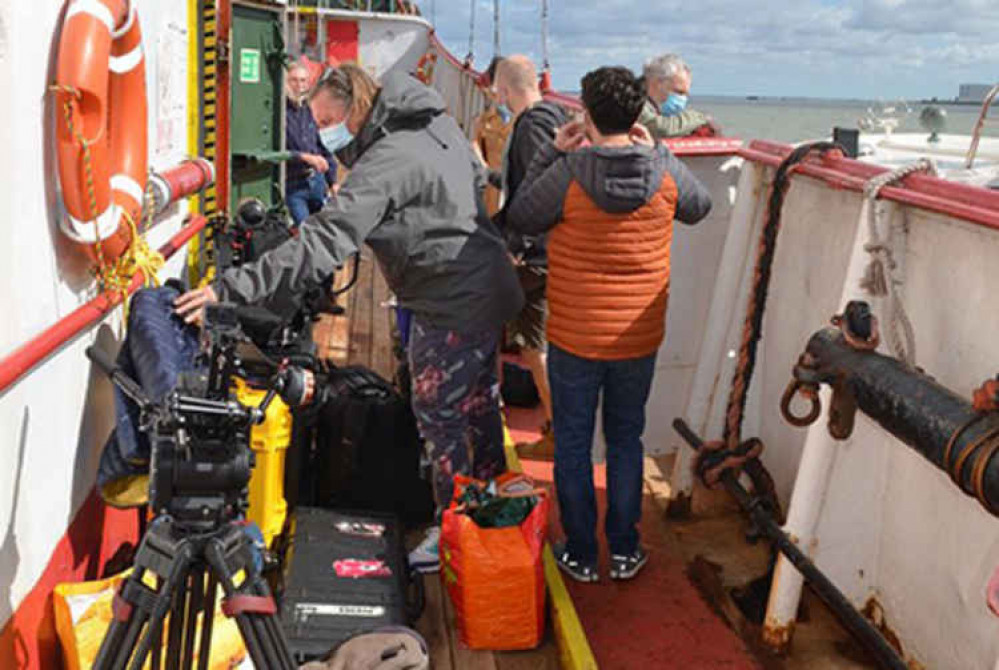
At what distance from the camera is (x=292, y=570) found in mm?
3154

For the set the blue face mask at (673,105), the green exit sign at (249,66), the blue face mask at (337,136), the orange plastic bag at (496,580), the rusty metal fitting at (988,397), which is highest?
the green exit sign at (249,66)

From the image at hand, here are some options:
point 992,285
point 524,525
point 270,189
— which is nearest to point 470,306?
point 524,525

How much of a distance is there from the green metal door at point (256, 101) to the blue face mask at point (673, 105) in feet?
9.71

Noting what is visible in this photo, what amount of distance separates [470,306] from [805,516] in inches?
50.6

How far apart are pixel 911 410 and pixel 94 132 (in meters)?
2.18

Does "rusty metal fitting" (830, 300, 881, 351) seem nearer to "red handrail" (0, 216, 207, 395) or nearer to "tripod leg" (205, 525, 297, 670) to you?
"tripod leg" (205, 525, 297, 670)

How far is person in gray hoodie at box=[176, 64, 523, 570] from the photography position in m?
2.99

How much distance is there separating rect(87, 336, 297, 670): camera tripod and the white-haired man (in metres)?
3.59

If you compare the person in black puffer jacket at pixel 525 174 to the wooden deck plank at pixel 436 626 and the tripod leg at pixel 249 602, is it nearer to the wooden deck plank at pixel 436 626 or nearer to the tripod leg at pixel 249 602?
the wooden deck plank at pixel 436 626

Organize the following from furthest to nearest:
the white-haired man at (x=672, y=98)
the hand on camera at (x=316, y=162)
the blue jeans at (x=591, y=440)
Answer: the hand on camera at (x=316, y=162) < the white-haired man at (x=672, y=98) < the blue jeans at (x=591, y=440)

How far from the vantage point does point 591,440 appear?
347cm

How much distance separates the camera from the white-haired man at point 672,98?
5078mm

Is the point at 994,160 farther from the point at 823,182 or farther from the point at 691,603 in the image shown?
the point at 691,603

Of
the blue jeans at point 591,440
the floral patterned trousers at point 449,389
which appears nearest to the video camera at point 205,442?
the floral patterned trousers at point 449,389
